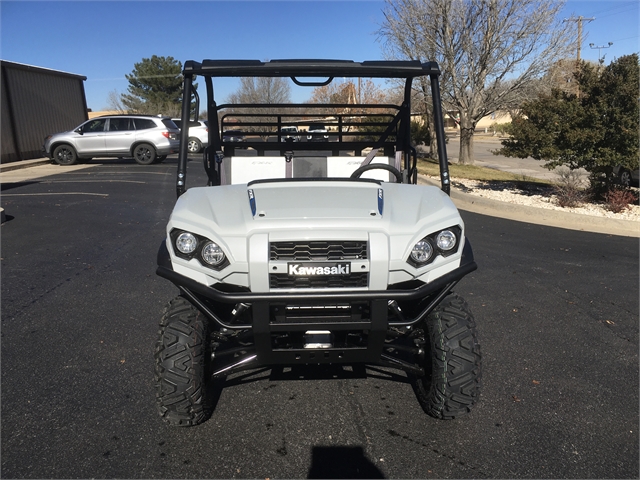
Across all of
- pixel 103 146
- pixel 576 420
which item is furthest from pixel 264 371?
pixel 103 146

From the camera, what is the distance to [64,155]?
1934cm

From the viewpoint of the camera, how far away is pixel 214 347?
11.2 ft

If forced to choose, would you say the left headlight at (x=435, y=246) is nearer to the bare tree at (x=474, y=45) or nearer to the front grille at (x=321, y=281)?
the front grille at (x=321, y=281)

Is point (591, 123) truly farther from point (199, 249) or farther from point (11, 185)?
point (11, 185)

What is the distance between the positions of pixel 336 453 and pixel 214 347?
0.98 metres

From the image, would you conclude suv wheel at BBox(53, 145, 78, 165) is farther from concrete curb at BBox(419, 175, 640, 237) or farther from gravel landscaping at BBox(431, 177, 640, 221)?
concrete curb at BBox(419, 175, 640, 237)

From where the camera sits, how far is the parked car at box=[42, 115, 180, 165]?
62.3ft

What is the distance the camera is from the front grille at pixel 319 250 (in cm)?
281

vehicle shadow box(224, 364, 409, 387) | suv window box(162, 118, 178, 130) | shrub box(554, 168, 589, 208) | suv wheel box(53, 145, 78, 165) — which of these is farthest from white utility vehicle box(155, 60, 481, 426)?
suv wheel box(53, 145, 78, 165)

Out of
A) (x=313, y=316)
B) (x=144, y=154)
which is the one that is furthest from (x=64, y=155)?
(x=313, y=316)

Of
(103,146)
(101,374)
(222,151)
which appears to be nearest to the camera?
(101,374)

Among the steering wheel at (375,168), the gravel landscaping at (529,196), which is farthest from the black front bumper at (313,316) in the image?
the gravel landscaping at (529,196)

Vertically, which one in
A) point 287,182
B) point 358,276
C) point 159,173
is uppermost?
point 287,182

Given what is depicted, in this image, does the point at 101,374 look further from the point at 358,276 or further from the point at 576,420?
the point at 576,420
